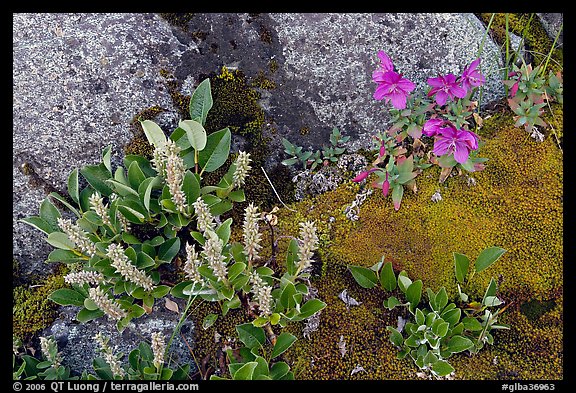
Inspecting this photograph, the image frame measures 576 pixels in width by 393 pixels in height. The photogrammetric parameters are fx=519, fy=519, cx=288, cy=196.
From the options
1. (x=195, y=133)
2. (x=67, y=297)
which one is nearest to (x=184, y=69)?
(x=195, y=133)

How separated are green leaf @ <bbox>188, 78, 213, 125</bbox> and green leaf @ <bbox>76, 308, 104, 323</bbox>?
1295 millimetres

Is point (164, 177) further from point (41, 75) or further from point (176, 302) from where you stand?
point (41, 75)

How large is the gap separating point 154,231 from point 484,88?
2452 mm

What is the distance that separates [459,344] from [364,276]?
64cm

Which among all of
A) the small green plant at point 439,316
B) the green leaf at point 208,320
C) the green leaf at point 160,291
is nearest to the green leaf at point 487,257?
the small green plant at point 439,316

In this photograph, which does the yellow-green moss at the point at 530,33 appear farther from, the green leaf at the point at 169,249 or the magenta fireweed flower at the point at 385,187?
the green leaf at the point at 169,249

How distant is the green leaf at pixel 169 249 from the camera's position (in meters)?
3.08

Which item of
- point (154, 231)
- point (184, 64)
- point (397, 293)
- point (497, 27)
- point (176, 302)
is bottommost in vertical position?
point (397, 293)

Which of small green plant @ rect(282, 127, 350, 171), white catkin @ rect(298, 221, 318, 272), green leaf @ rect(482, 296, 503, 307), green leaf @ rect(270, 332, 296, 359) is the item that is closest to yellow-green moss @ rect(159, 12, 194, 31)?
small green plant @ rect(282, 127, 350, 171)

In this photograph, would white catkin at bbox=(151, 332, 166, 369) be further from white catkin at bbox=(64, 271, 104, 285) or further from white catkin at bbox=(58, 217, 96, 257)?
white catkin at bbox=(58, 217, 96, 257)

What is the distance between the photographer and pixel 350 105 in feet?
11.7

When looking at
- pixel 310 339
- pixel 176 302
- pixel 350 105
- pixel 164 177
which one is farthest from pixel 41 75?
pixel 310 339

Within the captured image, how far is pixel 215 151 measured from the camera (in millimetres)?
3252

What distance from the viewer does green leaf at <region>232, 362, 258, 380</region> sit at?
103 inches
